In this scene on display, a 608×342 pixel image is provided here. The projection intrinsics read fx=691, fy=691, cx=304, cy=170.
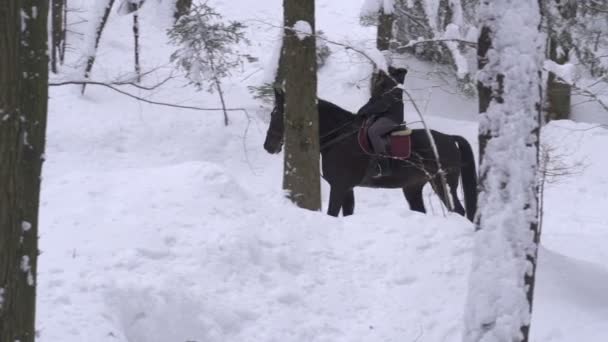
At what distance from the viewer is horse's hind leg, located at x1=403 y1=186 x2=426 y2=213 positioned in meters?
10.2

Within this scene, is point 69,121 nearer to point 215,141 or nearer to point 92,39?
point 92,39

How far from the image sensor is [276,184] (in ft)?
46.9

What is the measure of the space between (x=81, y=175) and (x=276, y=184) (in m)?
6.53

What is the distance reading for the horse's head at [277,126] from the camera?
360 inches

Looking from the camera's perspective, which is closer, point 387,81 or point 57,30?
point 387,81

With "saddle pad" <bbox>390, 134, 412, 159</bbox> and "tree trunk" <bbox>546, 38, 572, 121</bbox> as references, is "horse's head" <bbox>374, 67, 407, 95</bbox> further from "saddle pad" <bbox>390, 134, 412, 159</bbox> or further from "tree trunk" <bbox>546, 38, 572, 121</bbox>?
"tree trunk" <bbox>546, 38, 572, 121</bbox>

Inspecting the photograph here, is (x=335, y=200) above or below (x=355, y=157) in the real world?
below

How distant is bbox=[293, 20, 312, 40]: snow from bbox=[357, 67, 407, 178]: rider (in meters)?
1.25

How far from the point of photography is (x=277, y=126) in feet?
30.3

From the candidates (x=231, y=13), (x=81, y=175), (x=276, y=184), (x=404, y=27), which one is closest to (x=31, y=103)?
(x=81, y=175)

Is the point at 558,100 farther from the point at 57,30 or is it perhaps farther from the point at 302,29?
the point at 57,30

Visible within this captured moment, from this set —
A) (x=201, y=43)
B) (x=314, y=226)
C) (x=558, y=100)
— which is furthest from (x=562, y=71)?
(x=558, y=100)

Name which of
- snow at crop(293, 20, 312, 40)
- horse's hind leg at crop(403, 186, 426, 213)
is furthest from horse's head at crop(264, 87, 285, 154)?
horse's hind leg at crop(403, 186, 426, 213)

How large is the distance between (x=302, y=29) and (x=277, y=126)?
5.34ft
